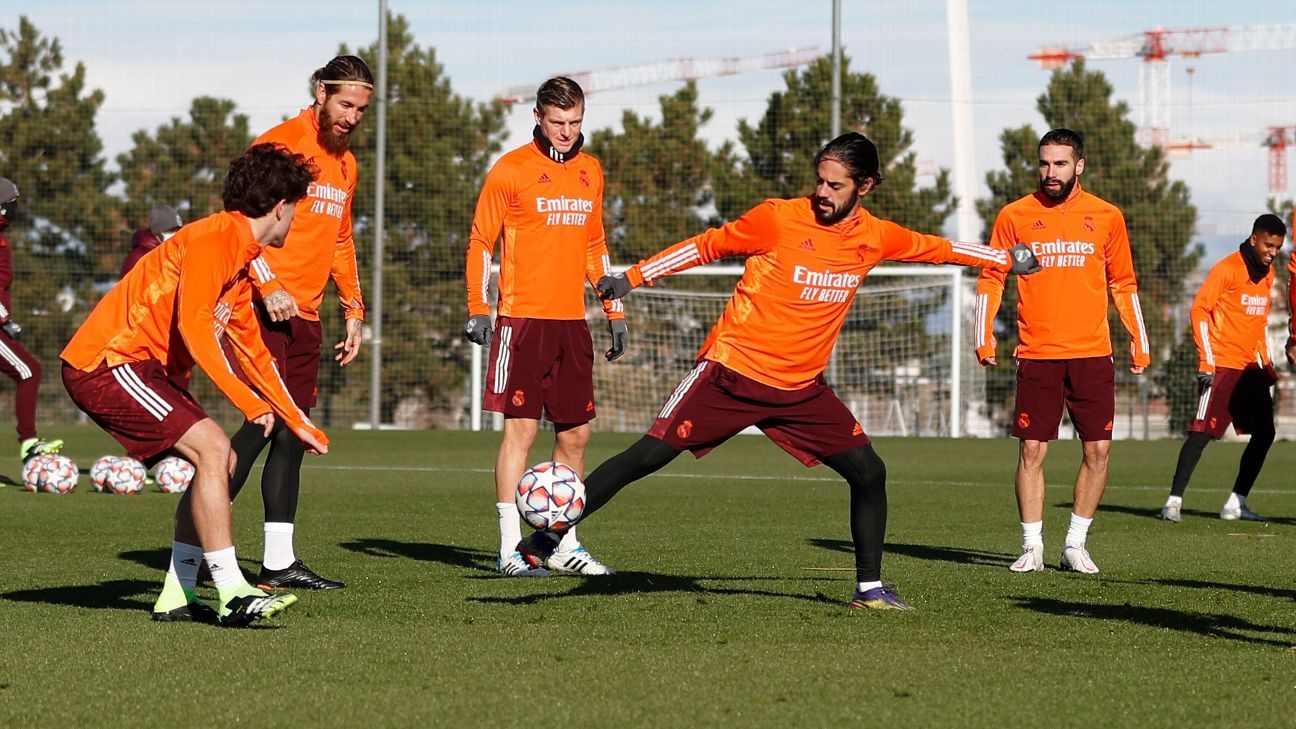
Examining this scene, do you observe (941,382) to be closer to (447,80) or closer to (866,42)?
(866,42)

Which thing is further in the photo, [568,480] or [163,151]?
[163,151]

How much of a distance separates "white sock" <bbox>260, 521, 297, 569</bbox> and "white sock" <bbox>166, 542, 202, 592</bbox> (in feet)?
3.20

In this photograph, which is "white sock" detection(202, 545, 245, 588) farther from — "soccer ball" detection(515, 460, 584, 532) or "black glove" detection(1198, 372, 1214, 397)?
"black glove" detection(1198, 372, 1214, 397)

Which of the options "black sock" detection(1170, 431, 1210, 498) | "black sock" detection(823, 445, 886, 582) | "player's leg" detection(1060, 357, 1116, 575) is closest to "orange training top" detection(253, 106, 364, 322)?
"black sock" detection(823, 445, 886, 582)

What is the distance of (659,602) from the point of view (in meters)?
6.72

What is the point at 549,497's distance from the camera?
6.36 meters

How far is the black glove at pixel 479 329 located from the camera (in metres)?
7.65

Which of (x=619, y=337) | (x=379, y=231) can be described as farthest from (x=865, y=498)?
(x=379, y=231)

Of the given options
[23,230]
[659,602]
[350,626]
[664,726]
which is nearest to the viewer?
[664,726]

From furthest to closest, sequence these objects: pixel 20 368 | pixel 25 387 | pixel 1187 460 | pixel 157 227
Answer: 1. pixel 25 387
2. pixel 20 368
3. pixel 157 227
4. pixel 1187 460

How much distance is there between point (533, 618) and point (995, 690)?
1983mm

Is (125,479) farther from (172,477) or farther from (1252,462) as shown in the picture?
(1252,462)

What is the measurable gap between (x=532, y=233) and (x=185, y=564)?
8.20ft

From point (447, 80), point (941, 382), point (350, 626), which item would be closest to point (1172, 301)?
point (941, 382)
